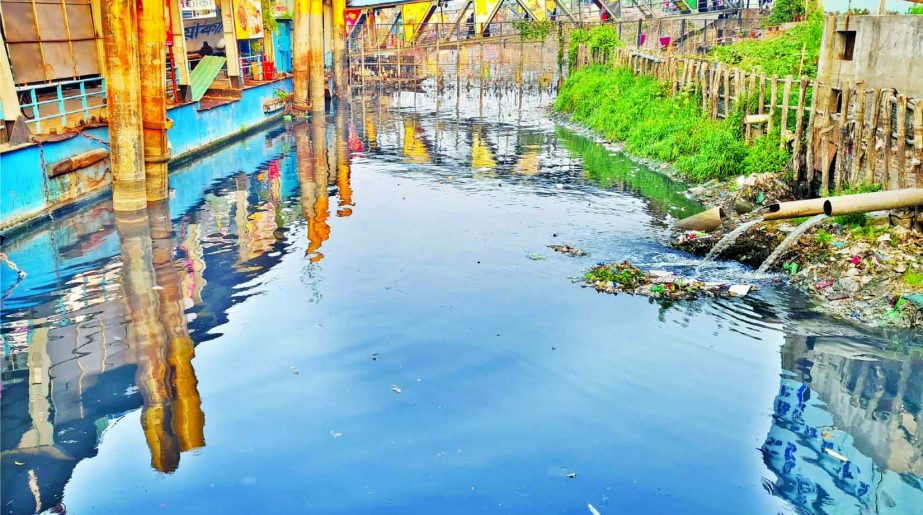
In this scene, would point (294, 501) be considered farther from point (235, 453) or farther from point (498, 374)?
point (498, 374)

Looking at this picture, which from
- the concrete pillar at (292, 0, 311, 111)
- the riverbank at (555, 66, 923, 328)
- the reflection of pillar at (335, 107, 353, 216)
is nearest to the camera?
the riverbank at (555, 66, 923, 328)

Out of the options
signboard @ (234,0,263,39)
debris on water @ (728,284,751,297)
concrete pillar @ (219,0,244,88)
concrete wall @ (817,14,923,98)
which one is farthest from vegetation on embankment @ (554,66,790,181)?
signboard @ (234,0,263,39)

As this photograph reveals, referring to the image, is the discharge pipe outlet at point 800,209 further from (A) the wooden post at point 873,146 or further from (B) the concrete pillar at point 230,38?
(B) the concrete pillar at point 230,38

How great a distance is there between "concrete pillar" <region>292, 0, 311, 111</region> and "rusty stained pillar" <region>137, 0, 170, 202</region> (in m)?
13.4

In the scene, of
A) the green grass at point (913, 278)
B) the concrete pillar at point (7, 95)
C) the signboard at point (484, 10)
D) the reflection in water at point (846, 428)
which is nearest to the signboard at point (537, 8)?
the signboard at point (484, 10)

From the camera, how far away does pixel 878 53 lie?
1290cm

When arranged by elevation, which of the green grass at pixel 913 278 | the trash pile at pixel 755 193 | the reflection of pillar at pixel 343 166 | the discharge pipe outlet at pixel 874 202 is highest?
the discharge pipe outlet at pixel 874 202

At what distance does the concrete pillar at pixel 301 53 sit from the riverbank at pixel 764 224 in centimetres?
1131

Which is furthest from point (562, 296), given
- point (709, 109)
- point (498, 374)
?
point (709, 109)

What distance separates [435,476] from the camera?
6488mm

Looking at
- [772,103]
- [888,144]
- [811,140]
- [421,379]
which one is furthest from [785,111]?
[421,379]

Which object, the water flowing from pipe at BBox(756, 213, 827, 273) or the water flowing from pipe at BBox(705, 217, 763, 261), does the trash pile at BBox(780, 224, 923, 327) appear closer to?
the water flowing from pipe at BBox(756, 213, 827, 273)

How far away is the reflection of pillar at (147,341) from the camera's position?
694cm

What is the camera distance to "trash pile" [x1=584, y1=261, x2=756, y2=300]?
33.8 feet
